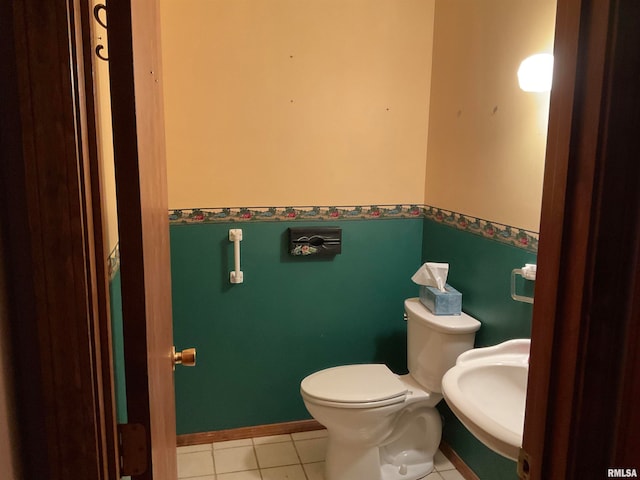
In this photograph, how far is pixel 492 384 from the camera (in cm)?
179

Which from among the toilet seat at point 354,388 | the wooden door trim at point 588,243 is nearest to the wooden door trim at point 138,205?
the wooden door trim at point 588,243

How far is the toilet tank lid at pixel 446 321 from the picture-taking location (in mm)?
2146

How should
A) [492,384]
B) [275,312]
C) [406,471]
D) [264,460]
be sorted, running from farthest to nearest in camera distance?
1. [275,312]
2. [264,460]
3. [406,471]
4. [492,384]

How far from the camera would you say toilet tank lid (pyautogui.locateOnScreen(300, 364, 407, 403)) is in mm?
2127

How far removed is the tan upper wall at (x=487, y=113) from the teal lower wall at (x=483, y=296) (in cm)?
13

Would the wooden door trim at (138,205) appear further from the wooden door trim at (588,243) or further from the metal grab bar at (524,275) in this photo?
the metal grab bar at (524,275)

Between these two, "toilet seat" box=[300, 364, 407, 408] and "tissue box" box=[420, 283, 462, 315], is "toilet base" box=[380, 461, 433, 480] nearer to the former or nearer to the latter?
"toilet seat" box=[300, 364, 407, 408]

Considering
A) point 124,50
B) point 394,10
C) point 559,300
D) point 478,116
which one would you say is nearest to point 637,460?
point 559,300

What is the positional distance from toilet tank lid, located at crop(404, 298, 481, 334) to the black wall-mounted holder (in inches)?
19.1

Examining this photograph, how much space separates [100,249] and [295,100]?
75.1 inches

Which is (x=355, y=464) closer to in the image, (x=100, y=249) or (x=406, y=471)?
(x=406, y=471)

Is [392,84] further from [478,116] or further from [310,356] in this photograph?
[310,356]

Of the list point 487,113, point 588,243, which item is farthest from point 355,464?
point 588,243

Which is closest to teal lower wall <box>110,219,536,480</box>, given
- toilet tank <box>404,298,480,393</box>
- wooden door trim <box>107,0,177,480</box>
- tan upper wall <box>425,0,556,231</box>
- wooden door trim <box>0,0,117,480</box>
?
toilet tank <box>404,298,480,393</box>
